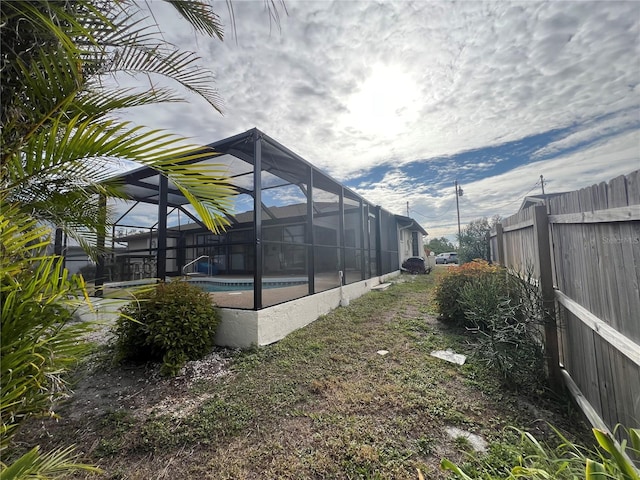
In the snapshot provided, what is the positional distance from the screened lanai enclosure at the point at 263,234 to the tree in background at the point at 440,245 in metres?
26.9

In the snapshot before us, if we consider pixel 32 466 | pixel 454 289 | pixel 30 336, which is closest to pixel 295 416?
pixel 32 466

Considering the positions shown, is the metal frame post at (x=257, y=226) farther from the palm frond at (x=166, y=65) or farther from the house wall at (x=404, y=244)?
the house wall at (x=404, y=244)

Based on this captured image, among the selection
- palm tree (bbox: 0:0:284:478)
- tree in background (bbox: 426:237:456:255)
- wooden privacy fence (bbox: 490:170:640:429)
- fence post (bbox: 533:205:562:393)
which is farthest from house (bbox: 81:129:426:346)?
tree in background (bbox: 426:237:456:255)

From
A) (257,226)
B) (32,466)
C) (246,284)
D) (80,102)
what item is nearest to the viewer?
(32,466)

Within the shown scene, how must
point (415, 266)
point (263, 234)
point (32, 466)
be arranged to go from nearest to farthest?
point (32, 466), point (263, 234), point (415, 266)

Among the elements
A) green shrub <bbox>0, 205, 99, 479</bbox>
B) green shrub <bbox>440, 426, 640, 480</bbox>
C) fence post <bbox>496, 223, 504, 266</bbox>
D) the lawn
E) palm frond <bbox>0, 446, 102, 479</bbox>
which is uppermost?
fence post <bbox>496, 223, 504, 266</bbox>

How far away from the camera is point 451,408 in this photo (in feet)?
7.87

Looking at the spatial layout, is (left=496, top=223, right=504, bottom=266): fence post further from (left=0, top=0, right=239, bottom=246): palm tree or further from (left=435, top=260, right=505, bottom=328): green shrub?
(left=0, top=0, right=239, bottom=246): palm tree

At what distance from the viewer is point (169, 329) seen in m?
3.48

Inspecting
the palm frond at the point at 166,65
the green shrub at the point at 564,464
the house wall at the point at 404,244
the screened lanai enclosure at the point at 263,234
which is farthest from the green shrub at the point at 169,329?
the house wall at the point at 404,244

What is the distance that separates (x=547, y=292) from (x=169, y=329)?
439cm

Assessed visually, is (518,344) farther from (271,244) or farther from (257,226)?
(271,244)

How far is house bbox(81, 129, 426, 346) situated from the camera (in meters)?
4.16

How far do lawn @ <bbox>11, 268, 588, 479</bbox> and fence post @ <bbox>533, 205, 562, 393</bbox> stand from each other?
0.29 m
